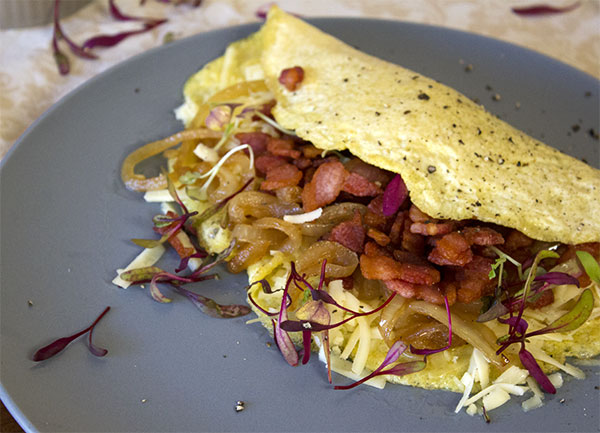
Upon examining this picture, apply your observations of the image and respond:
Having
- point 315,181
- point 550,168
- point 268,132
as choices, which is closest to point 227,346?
point 315,181

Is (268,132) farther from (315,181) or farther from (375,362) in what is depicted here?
(375,362)

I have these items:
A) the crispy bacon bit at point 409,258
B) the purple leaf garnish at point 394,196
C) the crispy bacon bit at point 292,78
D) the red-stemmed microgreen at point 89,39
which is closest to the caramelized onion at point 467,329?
the crispy bacon bit at point 409,258

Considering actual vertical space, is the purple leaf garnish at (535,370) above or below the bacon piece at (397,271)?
below

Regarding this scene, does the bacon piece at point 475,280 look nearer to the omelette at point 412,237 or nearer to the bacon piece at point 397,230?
the omelette at point 412,237

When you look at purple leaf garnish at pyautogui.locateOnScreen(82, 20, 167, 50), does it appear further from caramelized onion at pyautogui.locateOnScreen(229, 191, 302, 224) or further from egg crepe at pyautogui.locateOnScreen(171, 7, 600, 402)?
caramelized onion at pyautogui.locateOnScreen(229, 191, 302, 224)

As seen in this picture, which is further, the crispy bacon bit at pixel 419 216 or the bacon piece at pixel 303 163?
the bacon piece at pixel 303 163

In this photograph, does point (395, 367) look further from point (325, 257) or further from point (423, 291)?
point (325, 257)

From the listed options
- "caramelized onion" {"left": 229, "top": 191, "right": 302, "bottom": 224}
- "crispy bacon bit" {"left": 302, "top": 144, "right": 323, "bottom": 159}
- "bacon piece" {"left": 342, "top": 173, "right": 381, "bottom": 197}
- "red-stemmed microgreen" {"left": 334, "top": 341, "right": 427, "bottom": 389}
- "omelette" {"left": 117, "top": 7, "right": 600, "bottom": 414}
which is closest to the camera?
"red-stemmed microgreen" {"left": 334, "top": 341, "right": 427, "bottom": 389}

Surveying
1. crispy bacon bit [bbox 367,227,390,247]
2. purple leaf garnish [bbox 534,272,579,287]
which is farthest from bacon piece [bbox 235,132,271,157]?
purple leaf garnish [bbox 534,272,579,287]
